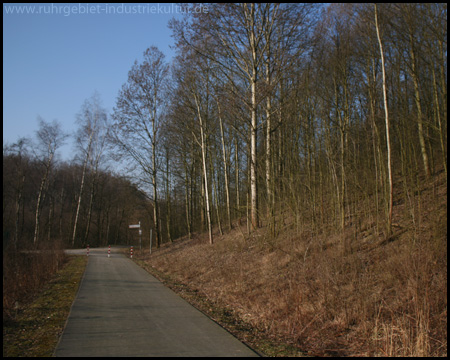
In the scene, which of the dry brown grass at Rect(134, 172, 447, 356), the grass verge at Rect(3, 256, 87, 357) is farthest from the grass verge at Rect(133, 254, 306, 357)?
the grass verge at Rect(3, 256, 87, 357)

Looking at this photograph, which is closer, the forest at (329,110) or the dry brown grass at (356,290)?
the dry brown grass at (356,290)

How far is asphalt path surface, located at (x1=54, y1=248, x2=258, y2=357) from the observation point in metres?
5.07

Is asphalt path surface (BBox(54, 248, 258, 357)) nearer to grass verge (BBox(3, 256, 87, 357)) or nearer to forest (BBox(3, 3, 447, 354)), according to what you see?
grass verge (BBox(3, 256, 87, 357))

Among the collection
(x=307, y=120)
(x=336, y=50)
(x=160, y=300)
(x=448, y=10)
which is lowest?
(x=160, y=300)

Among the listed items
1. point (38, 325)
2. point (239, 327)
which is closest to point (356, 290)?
Result: point (239, 327)

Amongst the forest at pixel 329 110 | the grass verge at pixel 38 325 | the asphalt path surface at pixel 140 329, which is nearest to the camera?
the asphalt path surface at pixel 140 329

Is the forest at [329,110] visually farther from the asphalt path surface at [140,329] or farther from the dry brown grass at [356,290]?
the asphalt path surface at [140,329]

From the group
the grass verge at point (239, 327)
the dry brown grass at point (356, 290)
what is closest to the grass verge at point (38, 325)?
the grass verge at point (239, 327)

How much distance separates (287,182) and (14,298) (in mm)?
8466

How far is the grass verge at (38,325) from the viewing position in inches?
207

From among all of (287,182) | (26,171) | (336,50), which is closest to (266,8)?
(336,50)

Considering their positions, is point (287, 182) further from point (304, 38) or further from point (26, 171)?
point (26, 171)

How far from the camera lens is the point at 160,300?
9.13 metres

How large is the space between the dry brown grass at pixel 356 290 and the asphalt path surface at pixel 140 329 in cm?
108
